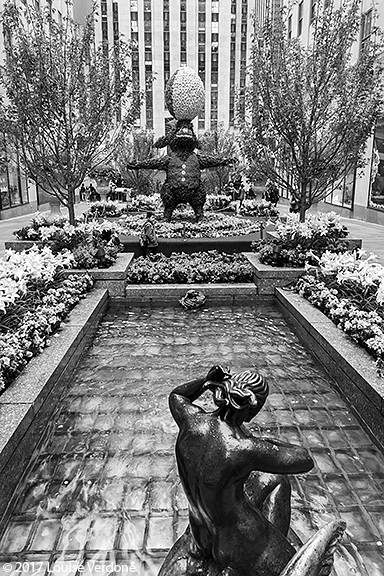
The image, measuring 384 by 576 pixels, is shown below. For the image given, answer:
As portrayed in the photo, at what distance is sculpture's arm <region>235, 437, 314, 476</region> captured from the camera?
1.77 meters

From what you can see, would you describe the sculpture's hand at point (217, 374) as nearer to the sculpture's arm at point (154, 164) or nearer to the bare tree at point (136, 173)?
the sculpture's arm at point (154, 164)

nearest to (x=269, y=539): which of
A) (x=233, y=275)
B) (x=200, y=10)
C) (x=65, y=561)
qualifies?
(x=65, y=561)

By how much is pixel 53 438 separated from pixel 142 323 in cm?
314

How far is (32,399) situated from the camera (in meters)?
3.82

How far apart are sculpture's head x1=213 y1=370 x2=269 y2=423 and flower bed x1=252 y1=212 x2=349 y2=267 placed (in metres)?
6.64

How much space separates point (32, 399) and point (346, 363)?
2869 millimetres

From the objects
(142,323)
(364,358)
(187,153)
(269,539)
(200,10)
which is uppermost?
(200,10)

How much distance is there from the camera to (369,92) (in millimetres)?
9258

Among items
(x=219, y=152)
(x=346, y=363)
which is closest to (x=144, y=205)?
(x=219, y=152)

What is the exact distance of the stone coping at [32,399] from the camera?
3.21 meters

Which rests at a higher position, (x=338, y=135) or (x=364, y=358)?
(x=338, y=135)

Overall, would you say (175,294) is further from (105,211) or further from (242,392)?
(105,211)

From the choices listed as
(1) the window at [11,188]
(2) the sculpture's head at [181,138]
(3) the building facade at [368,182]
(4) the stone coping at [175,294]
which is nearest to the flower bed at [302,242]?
(4) the stone coping at [175,294]

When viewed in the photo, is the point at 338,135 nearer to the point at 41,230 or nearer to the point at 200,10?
the point at 41,230
